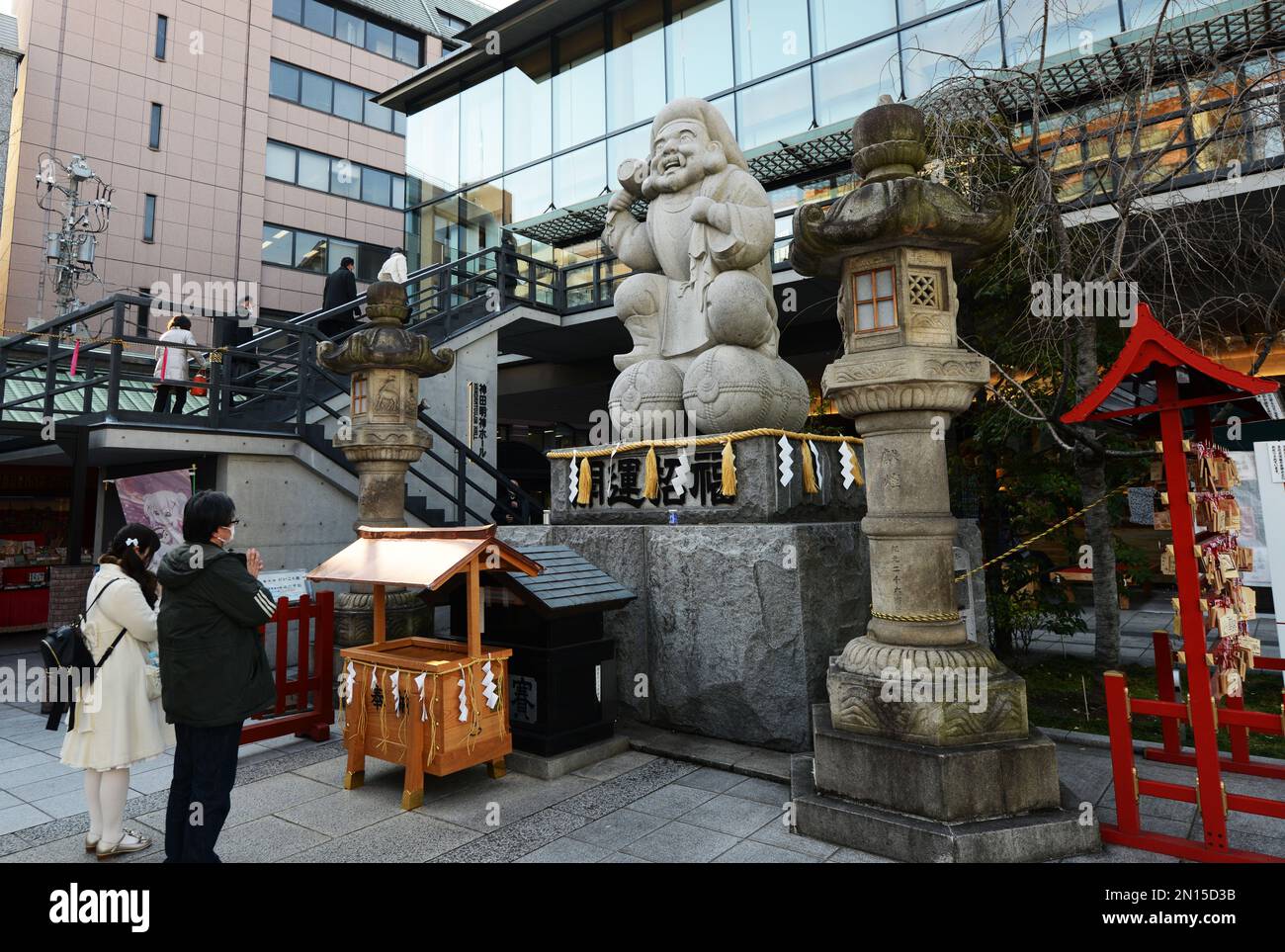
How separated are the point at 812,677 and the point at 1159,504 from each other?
10.2 ft

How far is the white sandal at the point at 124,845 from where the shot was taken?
4.05m

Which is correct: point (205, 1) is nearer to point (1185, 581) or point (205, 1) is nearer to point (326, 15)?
point (326, 15)

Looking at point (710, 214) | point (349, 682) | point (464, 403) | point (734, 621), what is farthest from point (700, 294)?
point (464, 403)

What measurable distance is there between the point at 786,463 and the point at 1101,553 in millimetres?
3638

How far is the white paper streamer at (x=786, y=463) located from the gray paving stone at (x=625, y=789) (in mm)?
2437

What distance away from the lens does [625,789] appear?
503 cm

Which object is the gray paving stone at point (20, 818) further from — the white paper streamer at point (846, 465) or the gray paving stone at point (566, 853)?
the white paper streamer at point (846, 465)

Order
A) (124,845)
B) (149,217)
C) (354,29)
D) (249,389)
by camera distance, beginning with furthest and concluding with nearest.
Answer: (354,29), (149,217), (249,389), (124,845)

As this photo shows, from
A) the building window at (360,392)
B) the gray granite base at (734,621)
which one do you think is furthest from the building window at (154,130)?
the gray granite base at (734,621)

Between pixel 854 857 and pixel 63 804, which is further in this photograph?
pixel 63 804

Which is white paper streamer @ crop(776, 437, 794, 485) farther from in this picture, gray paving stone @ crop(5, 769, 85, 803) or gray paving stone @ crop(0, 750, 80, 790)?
gray paving stone @ crop(0, 750, 80, 790)

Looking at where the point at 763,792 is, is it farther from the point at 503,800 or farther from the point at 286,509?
the point at 286,509

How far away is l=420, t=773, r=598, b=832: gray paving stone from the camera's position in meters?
4.49

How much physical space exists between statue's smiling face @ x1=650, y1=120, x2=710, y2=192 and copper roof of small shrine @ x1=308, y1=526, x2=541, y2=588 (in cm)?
431
